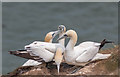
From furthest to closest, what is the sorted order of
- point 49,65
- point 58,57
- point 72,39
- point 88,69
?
point 49,65
point 72,39
point 58,57
point 88,69

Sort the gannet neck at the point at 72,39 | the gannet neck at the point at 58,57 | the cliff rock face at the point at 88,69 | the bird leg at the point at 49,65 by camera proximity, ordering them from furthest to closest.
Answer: the bird leg at the point at 49,65, the gannet neck at the point at 72,39, the gannet neck at the point at 58,57, the cliff rock face at the point at 88,69

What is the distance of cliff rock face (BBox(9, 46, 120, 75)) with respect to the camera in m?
9.63

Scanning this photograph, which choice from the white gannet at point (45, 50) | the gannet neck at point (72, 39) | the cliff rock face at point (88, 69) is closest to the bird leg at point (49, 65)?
the cliff rock face at point (88, 69)

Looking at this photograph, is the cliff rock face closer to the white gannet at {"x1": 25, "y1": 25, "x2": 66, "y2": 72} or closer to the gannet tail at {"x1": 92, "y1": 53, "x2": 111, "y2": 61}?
the gannet tail at {"x1": 92, "y1": 53, "x2": 111, "y2": 61}

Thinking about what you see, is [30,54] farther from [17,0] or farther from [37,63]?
[17,0]

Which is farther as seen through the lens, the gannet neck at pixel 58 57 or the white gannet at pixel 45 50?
the white gannet at pixel 45 50

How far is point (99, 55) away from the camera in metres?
10.3

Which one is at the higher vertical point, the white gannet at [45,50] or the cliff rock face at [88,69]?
the white gannet at [45,50]

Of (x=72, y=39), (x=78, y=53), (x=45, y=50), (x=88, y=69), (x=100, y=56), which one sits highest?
(x=72, y=39)

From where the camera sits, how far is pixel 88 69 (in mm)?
9812

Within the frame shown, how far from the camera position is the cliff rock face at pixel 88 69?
9633mm

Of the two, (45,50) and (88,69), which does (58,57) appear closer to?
(45,50)

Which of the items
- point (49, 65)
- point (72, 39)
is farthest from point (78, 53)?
point (49, 65)

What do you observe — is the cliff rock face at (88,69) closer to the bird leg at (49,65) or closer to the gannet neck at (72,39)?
the bird leg at (49,65)
